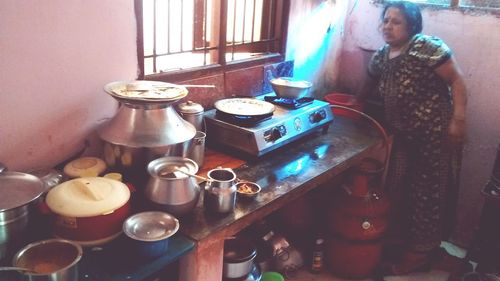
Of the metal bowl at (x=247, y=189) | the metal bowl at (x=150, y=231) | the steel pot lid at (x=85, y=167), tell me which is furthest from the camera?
the metal bowl at (x=247, y=189)

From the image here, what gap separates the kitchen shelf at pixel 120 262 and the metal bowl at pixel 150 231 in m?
0.03

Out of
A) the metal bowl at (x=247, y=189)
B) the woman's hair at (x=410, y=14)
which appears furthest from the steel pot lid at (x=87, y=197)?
the woman's hair at (x=410, y=14)

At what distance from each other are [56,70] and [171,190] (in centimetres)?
59

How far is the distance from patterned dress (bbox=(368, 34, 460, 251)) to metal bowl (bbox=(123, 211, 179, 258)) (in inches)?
60.7

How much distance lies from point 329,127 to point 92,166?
1.36m

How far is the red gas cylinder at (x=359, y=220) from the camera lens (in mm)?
2402

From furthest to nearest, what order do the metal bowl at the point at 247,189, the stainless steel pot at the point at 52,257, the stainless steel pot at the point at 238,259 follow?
the stainless steel pot at the point at 238,259 → the metal bowl at the point at 247,189 → the stainless steel pot at the point at 52,257

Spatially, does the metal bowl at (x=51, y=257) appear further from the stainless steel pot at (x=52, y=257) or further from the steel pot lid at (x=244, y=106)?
the steel pot lid at (x=244, y=106)

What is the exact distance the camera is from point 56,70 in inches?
61.2

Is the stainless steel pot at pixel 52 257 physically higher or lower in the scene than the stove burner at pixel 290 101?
lower

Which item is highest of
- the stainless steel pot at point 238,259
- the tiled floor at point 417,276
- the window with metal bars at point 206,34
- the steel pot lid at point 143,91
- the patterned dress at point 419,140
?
the window with metal bars at point 206,34

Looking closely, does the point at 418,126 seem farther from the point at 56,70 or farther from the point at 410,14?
the point at 56,70

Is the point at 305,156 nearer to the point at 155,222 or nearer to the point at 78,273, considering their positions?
the point at 155,222

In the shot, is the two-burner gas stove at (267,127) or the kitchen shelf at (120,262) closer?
the kitchen shelf at (120,262)
